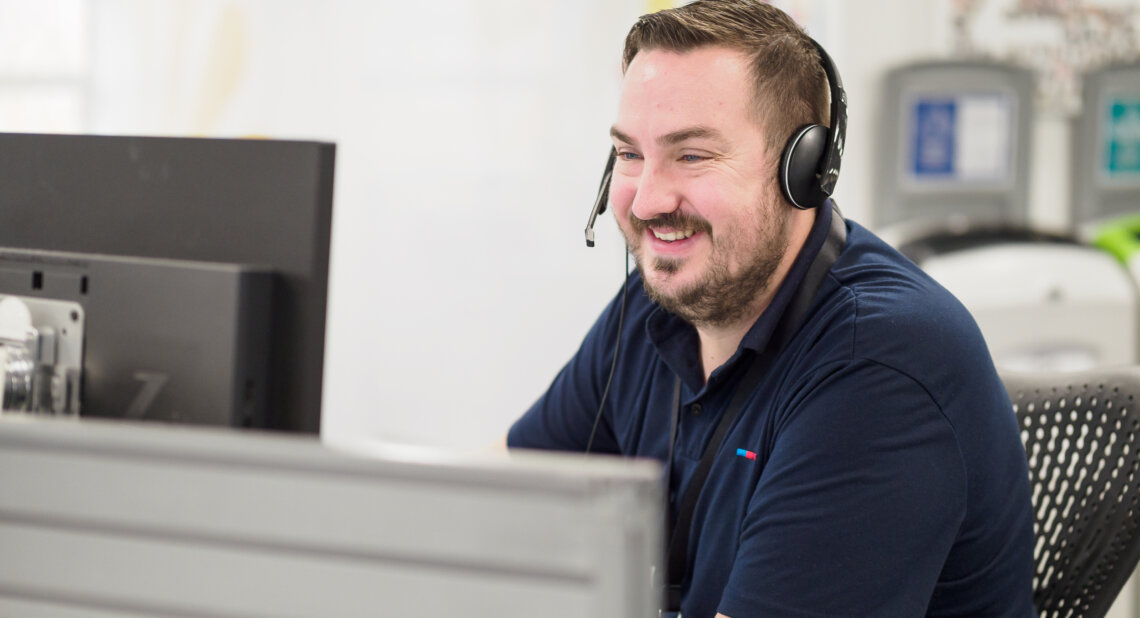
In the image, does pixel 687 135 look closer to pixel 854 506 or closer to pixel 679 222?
pixel 679 222

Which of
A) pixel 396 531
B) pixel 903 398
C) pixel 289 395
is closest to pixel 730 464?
pixel 903 398

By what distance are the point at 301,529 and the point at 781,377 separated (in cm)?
66

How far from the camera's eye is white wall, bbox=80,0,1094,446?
2.56 m

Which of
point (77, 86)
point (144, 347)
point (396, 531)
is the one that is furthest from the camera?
point (77, 86)

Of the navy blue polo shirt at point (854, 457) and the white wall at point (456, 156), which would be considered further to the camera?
the white wall at point (456, 156)

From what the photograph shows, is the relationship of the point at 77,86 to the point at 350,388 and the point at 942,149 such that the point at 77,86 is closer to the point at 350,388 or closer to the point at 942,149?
the point at 350,388

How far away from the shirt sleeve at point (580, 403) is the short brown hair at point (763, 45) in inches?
11.2

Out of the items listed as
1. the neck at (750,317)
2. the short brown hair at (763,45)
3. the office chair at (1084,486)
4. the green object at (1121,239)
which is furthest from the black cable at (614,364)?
the green object at (1121,239)

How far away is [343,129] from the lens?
104 inches

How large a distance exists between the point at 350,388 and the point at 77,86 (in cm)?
111

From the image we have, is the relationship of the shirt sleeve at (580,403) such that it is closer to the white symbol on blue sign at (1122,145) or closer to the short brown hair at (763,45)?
the short brown hair at (763,45)

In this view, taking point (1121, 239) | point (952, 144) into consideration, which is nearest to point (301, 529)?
point (1121, 239)

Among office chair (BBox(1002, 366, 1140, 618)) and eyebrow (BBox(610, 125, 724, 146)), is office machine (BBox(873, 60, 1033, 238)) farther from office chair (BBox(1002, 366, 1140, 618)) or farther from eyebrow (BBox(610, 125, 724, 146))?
eyebrow (BBox(610, 125, 724, 146))

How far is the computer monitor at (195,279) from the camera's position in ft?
2.39
